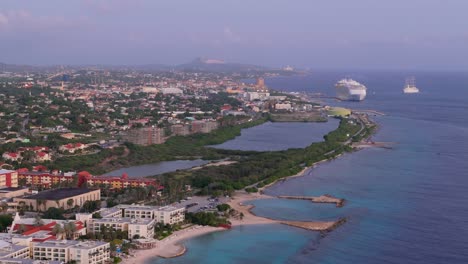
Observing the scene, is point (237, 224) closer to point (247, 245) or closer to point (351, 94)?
point (247, 245)

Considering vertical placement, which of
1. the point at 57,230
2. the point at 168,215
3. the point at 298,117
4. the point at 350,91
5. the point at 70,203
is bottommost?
the point at 298,117

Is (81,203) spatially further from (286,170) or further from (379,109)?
(379,109)

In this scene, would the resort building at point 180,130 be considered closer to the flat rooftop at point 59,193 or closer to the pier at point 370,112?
the flat rooftop at point 59,193

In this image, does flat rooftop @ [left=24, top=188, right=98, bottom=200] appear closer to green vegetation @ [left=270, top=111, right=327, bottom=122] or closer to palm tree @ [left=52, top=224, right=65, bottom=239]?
palm tree @ [left=52, top=224, right=65, bottom=239]

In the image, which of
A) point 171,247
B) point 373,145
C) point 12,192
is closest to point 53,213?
point 12,192

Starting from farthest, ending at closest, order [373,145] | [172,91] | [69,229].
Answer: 1. [172,91]
2. [373,145]
3. [69,229]

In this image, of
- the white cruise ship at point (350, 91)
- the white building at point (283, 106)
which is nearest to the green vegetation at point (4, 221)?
the white building at point (283, 106)

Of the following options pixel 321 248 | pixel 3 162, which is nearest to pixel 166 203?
pixel 321 248
